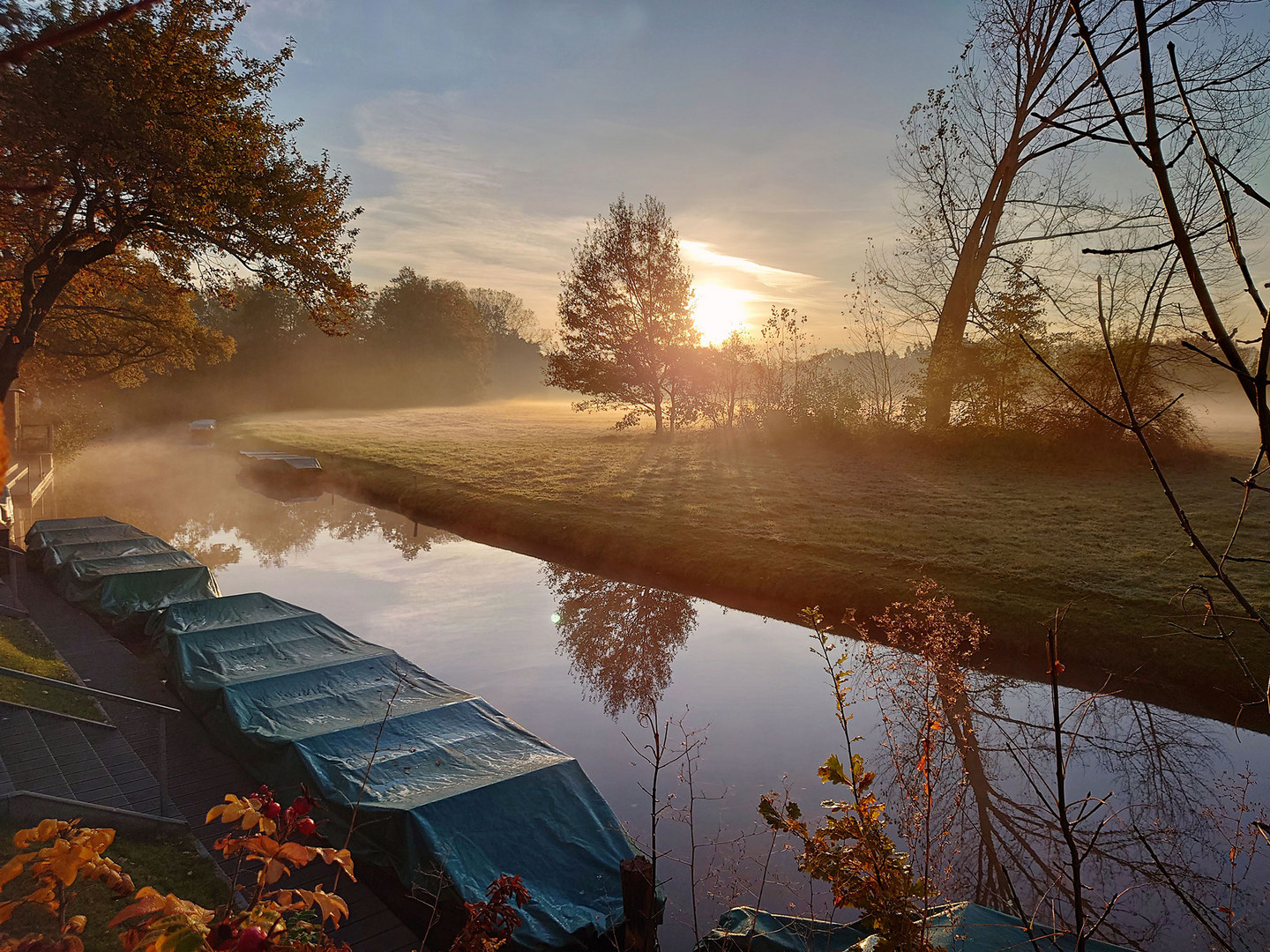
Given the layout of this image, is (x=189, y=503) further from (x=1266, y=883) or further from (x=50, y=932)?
(x=1266, y=883)

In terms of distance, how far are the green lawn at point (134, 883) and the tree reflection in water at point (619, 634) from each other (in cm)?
670

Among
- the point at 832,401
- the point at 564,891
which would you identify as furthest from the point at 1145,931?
the point at 832,401

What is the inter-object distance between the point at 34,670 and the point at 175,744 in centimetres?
276

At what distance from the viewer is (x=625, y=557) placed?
20.2m

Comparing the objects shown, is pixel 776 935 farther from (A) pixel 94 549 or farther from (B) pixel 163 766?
(A) pixel 94 549

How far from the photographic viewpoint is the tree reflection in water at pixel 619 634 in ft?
45.5

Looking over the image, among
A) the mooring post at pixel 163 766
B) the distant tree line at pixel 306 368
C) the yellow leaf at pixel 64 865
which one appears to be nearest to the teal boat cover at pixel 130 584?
the mooring post at pixel 163 766

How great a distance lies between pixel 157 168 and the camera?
50.6ft

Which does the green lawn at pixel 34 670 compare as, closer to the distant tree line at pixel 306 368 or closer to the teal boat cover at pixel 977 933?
the teal boat cover at pixel 977 933

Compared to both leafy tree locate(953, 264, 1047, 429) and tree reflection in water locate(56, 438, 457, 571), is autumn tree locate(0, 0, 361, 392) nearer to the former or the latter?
tree reflection in water locate(56, 438, 457, 571)

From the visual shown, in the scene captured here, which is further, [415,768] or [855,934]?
[415,768]

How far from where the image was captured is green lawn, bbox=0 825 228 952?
5.78 m

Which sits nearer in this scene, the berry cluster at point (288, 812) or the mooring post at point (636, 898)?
the berry cluster at point (288, 812)

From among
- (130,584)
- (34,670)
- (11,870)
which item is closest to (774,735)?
(11,870)
